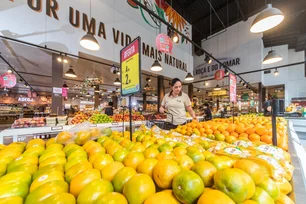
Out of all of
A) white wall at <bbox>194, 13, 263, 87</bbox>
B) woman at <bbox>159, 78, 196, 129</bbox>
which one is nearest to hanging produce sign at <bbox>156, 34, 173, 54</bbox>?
woman at <bbox>159, 78, 196, 129</bbox>

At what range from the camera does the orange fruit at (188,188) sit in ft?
1.82

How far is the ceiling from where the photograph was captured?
799cm

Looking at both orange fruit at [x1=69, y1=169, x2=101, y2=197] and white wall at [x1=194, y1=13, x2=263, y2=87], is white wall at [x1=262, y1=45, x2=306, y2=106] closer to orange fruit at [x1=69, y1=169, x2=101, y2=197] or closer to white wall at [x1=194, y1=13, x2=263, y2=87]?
white wall at [x1=194, y1=13, x2=263, y2=87]

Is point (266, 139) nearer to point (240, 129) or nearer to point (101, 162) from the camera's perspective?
point (240, 129)

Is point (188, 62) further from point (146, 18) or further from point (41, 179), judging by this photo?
point (41, 179)

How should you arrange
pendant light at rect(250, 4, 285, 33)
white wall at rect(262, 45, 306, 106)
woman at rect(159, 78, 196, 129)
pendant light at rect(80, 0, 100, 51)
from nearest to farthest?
pendant light at rect(250, 4, 285, 33)
woman at rect(159, 78, 196, 129)
pendant light at rect(80, 0, 100, 51)
white wall at rect(262, 45, 306, 106)

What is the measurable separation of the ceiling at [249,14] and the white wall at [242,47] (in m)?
0.54

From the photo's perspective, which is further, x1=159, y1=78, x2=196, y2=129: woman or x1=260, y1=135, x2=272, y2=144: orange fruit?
x1=159, y1=78, x2=196, y2=129: woman

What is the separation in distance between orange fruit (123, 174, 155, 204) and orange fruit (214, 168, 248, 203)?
0.28m

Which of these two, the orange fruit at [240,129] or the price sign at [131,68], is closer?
the price sign at [131,68]

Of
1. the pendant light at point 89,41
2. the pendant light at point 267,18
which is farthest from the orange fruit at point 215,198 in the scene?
the pendant light at point 89,41

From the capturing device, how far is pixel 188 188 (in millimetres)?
555

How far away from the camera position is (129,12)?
273 inches

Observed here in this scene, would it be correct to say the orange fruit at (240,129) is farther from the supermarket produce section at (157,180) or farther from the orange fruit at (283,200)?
the orange fruit at (283,200)
